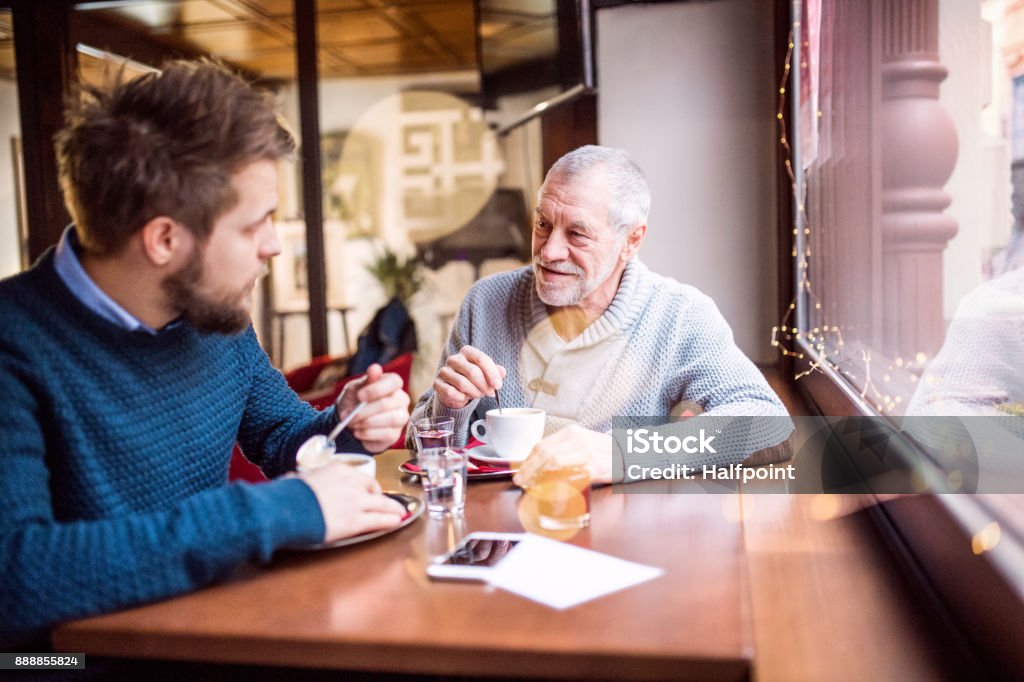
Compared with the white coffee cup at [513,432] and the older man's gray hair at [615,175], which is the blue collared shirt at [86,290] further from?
the older man's gray hair at [615,175]

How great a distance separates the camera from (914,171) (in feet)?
5.02

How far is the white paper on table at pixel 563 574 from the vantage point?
0.84 metres

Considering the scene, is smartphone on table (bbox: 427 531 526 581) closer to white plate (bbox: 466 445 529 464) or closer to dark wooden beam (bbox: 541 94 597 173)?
white plate (bbox: 466 445 529 464)

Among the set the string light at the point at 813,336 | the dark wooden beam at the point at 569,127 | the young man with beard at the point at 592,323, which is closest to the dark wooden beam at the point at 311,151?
the dark wooden beam at the point at 569,127

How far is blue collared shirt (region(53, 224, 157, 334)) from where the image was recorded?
3.45ft

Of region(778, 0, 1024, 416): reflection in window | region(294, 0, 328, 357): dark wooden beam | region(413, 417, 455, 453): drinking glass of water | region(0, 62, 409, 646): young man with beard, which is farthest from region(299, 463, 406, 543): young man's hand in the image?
region(294, 0, 328, 357): dark wooden beam

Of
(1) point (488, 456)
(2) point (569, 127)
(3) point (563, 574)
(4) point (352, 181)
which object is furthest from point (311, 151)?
(3) point (563, 574)

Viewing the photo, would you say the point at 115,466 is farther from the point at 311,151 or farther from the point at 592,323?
the point at 311,151

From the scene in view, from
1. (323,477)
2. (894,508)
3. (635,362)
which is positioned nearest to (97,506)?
(323,477)

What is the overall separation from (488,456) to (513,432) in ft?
0.30

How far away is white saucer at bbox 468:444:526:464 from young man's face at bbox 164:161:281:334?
0.48 m

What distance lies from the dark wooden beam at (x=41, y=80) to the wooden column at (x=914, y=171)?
162 inches

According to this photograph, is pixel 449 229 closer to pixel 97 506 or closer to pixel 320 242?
pixel 320 242

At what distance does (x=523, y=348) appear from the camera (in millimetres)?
1827
